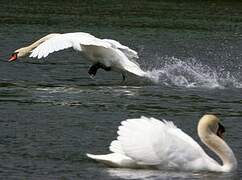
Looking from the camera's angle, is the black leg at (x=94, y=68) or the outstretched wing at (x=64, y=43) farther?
the black leg at (x=94, y=68)

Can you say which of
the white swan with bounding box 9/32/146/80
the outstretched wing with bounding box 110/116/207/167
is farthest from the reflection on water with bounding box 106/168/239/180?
the white swan with bounding box 9/32/146/80

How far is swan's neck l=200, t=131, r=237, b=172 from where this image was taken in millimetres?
12266

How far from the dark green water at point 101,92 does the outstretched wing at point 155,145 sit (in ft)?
0.55

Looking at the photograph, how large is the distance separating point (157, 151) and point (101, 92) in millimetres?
7589

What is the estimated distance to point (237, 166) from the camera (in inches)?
495

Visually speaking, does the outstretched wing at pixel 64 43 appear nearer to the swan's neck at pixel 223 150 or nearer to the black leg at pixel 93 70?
the black leg at pixel 93 70

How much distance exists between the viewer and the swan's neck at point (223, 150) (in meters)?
12.3

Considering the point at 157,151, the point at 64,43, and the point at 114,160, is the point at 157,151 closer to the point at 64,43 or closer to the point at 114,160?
the point at 114,160

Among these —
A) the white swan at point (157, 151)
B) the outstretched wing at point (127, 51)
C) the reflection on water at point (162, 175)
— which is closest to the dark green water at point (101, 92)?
the reflection on water at point (162, 175)

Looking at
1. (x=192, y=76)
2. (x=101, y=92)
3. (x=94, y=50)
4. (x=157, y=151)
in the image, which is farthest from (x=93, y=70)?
(x=157, y=151)

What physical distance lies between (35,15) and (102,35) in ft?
23.3

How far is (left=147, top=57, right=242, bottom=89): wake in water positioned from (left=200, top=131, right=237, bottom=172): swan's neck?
8520 mm

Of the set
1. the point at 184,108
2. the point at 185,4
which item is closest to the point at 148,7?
the point at 185,4

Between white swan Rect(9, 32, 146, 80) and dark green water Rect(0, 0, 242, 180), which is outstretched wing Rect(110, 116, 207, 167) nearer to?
dark green water Rect(0, 0, 242, 180)
